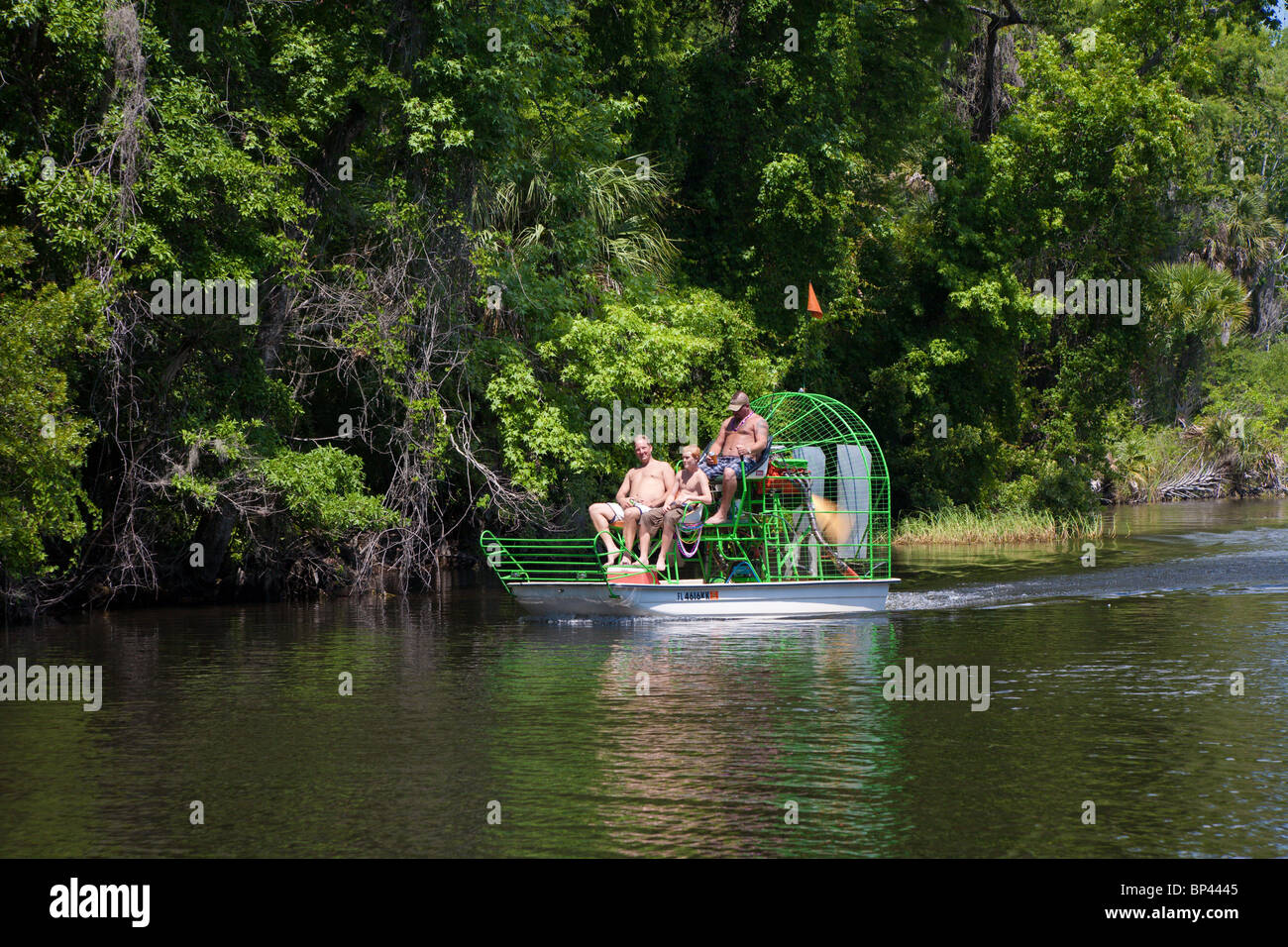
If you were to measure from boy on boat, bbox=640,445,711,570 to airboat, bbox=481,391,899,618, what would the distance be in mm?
222

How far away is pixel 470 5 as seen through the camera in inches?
923

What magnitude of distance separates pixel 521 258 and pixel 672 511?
26.6ft

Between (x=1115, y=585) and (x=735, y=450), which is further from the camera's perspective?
(x=1115, y=585)

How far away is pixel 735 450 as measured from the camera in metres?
20.7

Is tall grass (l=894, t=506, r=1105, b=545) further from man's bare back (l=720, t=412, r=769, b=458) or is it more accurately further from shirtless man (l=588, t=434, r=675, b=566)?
shirtless man (l=588, t=434, r=675, b=566)

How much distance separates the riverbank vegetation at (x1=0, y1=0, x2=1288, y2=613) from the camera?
776 inches

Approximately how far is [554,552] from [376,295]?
21.0ft

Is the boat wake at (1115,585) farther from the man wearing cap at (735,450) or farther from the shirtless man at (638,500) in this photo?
the shirtless man at (638,500)

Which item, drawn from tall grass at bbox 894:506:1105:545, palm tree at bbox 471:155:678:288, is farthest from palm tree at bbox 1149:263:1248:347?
palm tree at bbox 471:155:678:288

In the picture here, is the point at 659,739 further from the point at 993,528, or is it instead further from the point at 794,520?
the point at 993,528

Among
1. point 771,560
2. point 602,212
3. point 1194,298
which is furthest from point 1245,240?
Result: point 771,560

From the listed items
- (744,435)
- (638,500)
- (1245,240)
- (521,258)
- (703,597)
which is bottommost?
(703,597)

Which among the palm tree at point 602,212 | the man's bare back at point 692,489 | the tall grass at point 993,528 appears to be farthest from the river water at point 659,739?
the tall grass at point 993,528

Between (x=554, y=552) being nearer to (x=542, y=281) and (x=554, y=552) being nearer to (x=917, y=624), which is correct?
(x=542, y=281)
